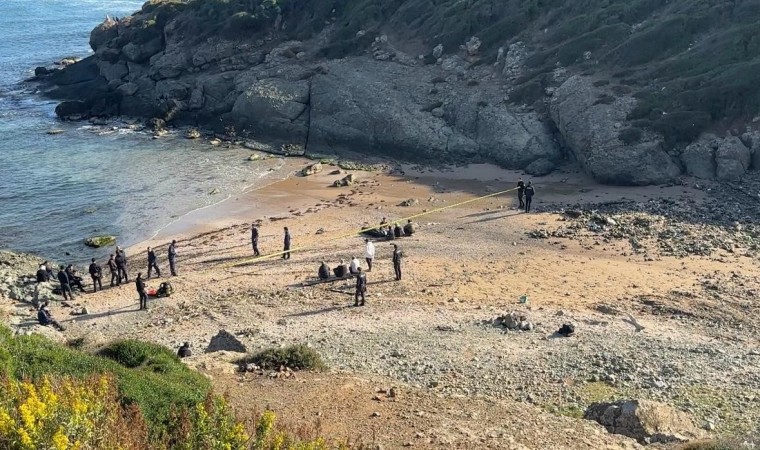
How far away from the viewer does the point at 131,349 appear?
1639 cm

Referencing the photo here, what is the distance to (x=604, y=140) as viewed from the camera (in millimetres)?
36562

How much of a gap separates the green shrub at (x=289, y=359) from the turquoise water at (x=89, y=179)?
53.4 feet

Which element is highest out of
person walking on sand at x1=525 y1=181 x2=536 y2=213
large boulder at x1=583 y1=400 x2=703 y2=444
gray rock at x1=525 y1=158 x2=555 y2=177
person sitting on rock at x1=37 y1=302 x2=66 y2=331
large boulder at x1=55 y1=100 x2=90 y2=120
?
large boulder at x1=55 y1=100 x2=90 y2=120

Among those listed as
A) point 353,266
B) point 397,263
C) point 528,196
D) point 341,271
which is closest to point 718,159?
point 528,196

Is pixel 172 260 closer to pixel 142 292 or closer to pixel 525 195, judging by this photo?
pixel 142 292

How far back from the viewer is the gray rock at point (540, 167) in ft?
123

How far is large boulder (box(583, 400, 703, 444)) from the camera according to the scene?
13930 millimetres

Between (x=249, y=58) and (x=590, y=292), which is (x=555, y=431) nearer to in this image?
(x=590, y=292)

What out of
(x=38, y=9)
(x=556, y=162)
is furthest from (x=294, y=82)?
(x=38, y=9)

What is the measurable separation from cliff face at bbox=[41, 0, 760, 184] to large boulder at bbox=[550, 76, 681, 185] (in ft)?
0.29

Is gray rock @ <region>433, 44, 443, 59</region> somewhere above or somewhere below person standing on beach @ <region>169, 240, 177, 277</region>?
above

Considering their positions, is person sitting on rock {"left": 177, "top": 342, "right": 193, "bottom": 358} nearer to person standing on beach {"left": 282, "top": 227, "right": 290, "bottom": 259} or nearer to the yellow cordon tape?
the yellow cordon tape

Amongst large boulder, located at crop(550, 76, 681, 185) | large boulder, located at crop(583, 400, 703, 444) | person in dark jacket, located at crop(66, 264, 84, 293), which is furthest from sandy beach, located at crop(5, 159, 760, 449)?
person in dark jacket, located at crop(66, 264, 84, 293)

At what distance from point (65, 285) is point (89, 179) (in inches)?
657
